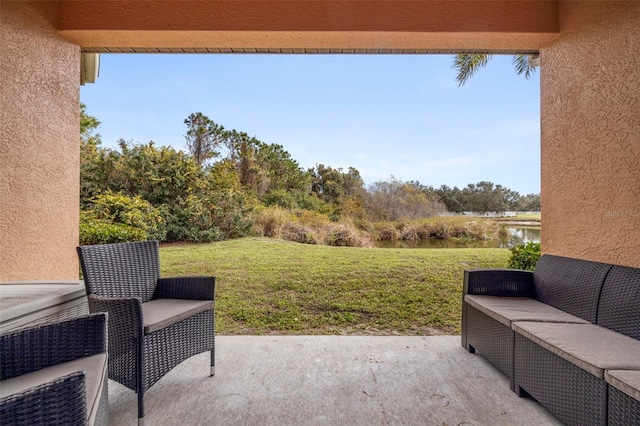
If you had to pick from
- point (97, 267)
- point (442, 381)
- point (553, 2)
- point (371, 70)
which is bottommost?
point (442, 381)

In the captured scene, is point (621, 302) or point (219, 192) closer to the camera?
point (621, 302)

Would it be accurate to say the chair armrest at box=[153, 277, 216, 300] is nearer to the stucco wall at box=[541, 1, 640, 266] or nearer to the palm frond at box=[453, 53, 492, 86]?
the stucco wall at box=[541, 1, 640, 266]

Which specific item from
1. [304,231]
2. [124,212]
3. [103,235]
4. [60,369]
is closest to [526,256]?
[60,369]

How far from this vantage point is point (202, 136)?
390 inches

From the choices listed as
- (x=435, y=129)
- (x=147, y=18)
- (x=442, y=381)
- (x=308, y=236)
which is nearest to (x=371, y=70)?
(x=435, y=129)

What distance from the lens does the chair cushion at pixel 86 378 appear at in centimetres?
119

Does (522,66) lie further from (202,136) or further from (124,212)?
(202,136)

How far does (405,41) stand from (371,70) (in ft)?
14.5

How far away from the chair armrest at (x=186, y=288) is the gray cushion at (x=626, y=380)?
242 cm

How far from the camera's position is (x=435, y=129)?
8.07m

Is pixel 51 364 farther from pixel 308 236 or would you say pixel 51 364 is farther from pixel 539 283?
pixel 308 236

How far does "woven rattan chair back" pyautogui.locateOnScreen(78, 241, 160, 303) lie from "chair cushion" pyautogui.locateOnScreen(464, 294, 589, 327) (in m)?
2.68

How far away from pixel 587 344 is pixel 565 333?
0.16m

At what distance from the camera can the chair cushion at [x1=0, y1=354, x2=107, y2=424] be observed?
119cm
